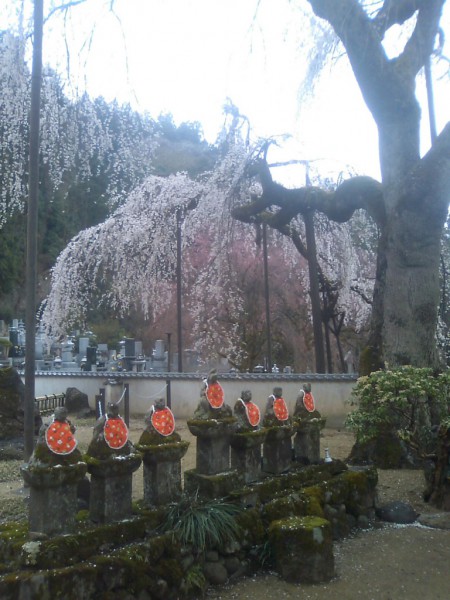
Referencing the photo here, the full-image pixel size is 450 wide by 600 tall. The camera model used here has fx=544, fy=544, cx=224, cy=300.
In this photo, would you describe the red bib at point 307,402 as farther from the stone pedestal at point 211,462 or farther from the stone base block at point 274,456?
the stone pedestal at point 211,462

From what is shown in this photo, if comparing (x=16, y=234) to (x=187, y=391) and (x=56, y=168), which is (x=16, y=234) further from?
(x=56, y=168)

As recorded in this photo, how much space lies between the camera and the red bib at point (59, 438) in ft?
11.5

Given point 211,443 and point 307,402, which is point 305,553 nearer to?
point 211,443

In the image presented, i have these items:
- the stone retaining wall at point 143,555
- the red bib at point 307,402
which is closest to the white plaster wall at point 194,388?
the red bib at point 307,402

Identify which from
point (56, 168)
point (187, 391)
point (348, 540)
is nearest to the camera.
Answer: point (348, 540)

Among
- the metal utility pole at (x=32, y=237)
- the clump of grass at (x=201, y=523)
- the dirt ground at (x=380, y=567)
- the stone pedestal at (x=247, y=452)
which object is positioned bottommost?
the dirt ground at (x=380, y=567)

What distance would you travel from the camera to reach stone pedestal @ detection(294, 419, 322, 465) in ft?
18.3

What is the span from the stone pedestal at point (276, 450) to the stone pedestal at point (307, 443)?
1.11ft

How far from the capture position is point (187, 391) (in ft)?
40.2

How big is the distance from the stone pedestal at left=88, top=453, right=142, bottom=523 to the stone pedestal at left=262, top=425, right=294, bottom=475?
1.69m

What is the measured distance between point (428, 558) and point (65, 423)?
3.03 meters

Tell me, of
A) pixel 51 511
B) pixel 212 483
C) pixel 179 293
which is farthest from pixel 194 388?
pixel 51 511

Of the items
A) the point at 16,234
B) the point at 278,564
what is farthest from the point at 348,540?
the point at 16,234

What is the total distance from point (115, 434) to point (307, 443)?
2495 mm
